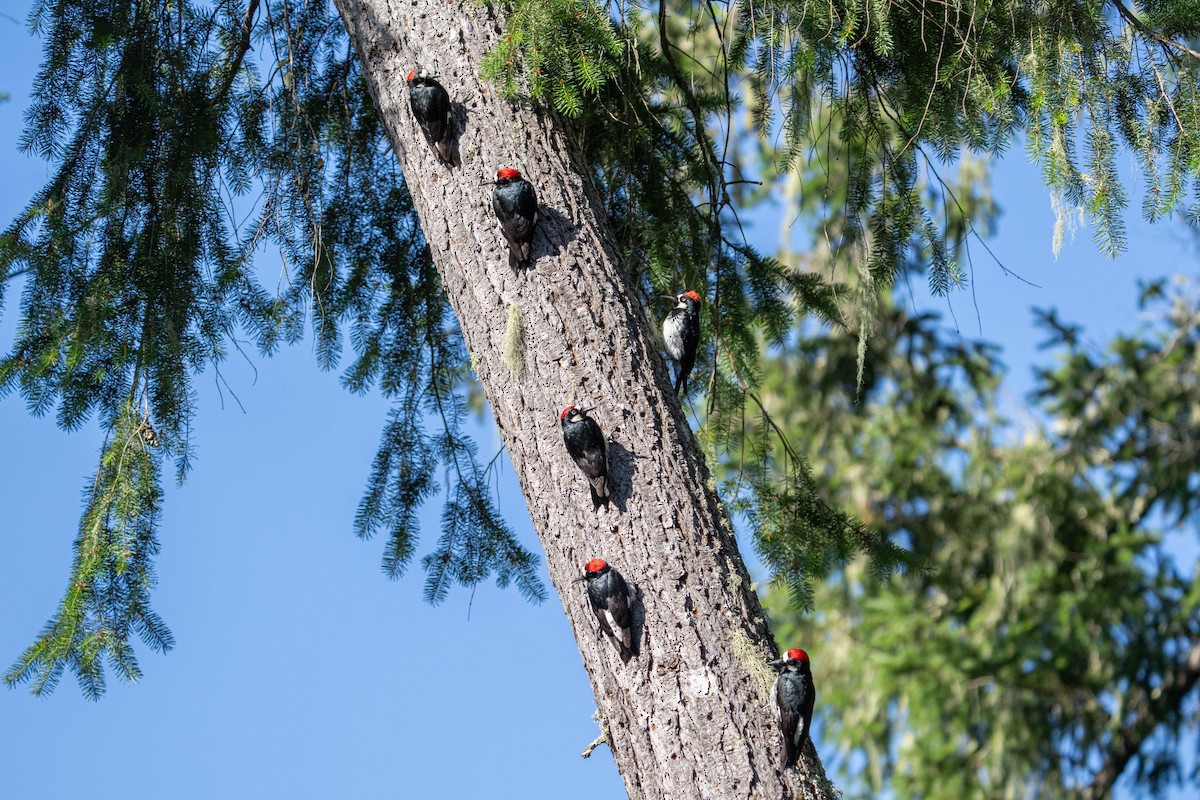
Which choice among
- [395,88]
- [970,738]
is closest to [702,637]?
[395,88]

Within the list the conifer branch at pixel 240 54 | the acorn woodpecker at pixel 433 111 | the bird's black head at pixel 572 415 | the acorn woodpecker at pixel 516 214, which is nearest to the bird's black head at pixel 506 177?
the acorn woodpecker at pixel 516 214

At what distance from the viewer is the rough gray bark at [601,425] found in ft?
7.20

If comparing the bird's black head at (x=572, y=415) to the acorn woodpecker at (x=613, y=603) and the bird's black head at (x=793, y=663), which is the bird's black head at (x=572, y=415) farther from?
the bird's black head at (x=793, y=663)

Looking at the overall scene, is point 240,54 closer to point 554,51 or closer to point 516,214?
point 554,51

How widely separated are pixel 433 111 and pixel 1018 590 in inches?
250

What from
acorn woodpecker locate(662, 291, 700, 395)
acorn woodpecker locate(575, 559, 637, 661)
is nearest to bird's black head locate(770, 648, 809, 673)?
acorn woodpecker locate(575, 559, 637, 661)

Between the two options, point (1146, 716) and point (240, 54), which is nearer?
point (240, 54)

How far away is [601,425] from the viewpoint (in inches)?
95.8

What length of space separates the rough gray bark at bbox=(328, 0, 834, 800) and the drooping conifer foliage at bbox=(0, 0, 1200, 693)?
9.5 inches

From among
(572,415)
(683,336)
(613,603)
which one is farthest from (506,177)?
(613,603)

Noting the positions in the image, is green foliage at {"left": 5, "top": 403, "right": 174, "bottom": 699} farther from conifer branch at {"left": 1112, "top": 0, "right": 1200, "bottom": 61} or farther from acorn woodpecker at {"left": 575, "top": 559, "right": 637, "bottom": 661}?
conifer branch at {"left": 1112, "top": 0, "right": 1200, "bottom": 61}

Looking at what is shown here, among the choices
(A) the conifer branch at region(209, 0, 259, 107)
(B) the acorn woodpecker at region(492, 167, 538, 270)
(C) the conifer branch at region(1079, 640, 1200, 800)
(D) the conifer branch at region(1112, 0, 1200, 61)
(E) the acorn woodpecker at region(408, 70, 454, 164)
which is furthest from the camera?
(C) the conifer branch at region(1079, 640, 1200, 800)

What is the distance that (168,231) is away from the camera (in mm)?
3549

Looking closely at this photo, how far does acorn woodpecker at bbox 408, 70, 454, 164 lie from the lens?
2668 millimetres
